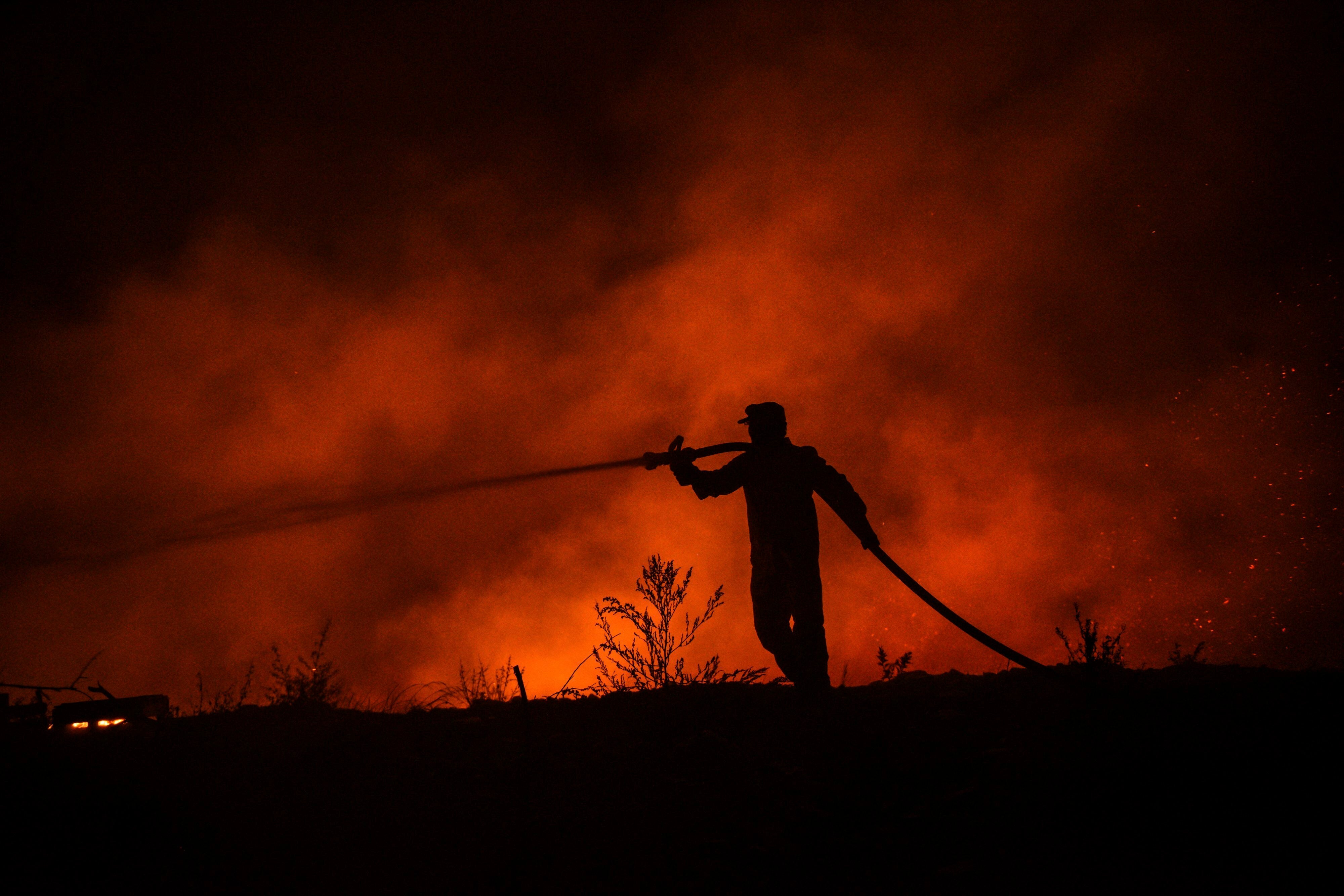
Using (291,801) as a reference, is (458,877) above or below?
below

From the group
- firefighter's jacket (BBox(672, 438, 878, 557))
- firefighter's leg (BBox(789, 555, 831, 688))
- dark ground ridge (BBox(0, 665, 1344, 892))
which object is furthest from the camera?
firefighter's jacket (BBox(672, 438, 878, 557))

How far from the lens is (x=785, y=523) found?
22.5 feet

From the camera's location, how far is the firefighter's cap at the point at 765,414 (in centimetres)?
734

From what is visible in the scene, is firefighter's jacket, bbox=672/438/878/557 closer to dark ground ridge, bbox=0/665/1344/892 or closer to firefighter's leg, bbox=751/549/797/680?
firefighter's leg, bbox=751/549/797/680

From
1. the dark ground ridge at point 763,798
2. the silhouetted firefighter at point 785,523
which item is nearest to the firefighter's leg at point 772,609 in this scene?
the silhouetted firefighter at point 785,523

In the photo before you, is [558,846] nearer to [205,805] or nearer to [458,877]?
[458,877]

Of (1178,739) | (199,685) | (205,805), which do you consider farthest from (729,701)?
(199,685)

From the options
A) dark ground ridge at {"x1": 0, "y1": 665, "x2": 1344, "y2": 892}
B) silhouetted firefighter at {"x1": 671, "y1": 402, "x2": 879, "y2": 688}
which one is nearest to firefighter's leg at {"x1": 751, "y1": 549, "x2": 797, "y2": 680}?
silhouetted firefighter at {"x1": 671, "y1": 402, "x2": 879, "y2": 688}

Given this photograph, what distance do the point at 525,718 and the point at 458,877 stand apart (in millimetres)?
1386

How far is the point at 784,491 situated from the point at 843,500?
0.64 metres

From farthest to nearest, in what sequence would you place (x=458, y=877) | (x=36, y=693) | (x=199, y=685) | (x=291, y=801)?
(x=199, y=685), (x=36, y=693), (x=291, y=801), (x=458, y=877)

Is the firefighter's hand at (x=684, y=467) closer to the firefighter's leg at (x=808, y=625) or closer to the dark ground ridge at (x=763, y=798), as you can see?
the firefighter's leg at (x=808, y=625)

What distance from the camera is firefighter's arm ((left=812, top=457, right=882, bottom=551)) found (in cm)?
714

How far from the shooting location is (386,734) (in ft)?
20.4
